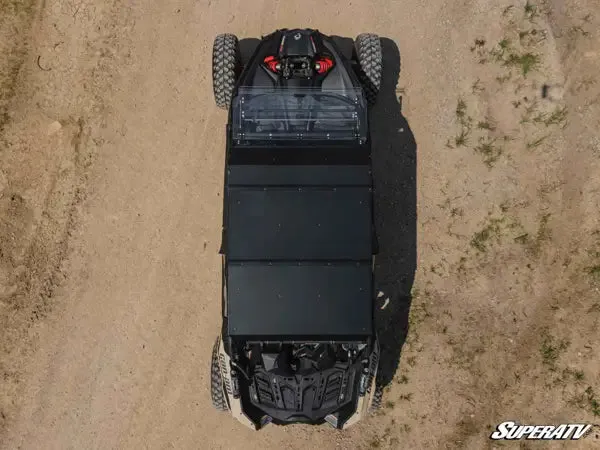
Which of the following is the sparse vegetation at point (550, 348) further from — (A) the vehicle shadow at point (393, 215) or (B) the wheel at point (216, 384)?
(B) the wheel at point (216, 384)

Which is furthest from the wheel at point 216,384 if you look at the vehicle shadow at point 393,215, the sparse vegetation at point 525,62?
the sparse vegetation at point 525,62

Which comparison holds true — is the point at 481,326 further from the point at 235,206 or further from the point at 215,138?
the point at 215,138

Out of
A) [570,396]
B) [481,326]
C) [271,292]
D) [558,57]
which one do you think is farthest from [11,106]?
[570,396]

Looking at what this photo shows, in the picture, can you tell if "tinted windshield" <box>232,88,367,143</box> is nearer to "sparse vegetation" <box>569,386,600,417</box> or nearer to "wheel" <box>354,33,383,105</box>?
"wheel" <box>354,33,383,105</box>

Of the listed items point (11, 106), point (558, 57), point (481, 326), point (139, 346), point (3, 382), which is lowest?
point (3, 382)

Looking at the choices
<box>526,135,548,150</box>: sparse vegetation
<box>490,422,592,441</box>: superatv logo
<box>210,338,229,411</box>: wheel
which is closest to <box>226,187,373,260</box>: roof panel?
<box>210,338,229,411</box>: wheel

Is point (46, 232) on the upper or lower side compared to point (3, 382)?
upper

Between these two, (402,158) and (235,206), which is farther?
(402,158)
